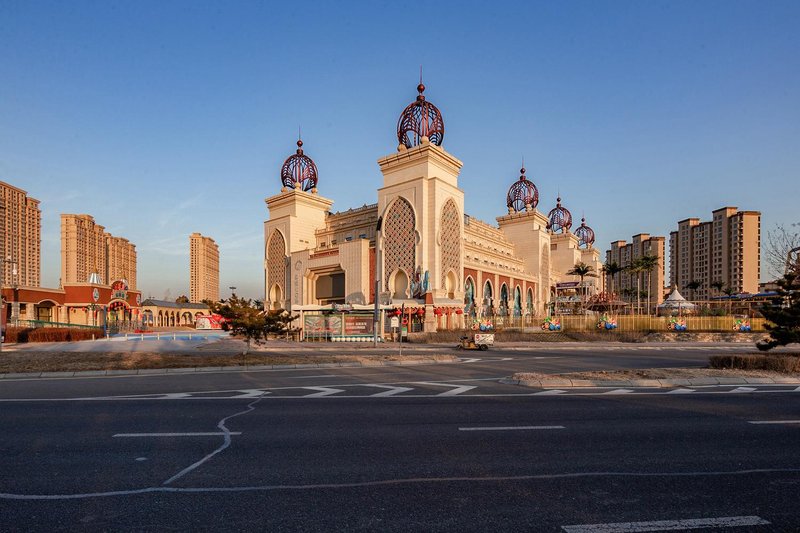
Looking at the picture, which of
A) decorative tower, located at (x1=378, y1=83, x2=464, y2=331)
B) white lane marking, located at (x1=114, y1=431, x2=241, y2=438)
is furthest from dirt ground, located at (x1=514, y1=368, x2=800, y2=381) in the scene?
decorative tower, located at (x1=378, y1=83, x2=464, y2=331)

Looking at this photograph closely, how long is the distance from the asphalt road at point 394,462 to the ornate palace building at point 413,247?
24089mm

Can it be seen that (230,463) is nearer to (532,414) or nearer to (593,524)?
(593,524)

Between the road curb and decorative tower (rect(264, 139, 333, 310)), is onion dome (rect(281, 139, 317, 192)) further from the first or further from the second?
the road curb

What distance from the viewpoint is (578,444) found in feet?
22.0

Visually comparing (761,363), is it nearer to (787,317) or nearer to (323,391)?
(787,317)

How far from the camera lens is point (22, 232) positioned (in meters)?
83.9

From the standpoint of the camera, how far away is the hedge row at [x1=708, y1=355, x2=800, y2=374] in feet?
48.3

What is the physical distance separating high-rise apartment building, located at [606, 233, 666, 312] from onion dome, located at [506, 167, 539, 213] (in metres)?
54.2

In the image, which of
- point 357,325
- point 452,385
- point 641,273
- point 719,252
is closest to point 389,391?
point 452,385

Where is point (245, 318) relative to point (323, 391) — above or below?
above

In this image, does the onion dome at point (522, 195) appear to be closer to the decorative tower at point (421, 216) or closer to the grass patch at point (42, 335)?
the decorative tower at point (421, 216)

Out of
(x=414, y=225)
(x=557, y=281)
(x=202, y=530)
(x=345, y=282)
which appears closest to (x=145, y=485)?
(x=202, y=530)

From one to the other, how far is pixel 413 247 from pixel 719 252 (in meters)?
105

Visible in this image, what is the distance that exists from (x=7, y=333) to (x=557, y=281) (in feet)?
257
